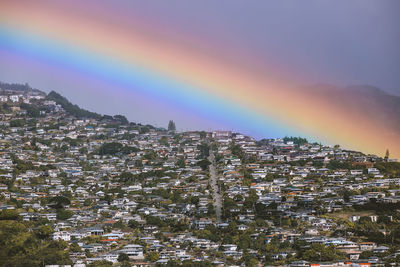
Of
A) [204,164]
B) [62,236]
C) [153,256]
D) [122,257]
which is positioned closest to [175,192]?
[204,164]

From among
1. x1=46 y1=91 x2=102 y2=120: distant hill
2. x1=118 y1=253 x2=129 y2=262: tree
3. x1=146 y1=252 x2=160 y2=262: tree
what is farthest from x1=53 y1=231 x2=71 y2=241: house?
x1=46 y1=91 x2=102 y2=120: distant hill

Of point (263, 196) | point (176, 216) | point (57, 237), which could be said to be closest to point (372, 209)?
point (263, 196)

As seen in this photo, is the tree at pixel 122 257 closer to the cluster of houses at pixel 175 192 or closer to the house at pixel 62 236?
the cluster of houses at pixel 175 192

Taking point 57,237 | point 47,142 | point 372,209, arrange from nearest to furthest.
A: 1. point 57,237
2. point 372,209
3. point 47,142

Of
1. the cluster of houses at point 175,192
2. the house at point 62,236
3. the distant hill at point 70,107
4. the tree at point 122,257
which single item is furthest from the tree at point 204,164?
the distant hill at point 70,107

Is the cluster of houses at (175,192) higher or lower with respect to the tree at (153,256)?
higher

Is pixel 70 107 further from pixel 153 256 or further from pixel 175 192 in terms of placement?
pixel 153 256

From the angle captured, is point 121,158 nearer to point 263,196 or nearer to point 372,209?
point 263,196

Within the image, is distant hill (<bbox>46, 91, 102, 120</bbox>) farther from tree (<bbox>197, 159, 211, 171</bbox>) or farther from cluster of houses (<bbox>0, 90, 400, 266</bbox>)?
tree (<bbox>197, 159, 211, 171</bbox>)
